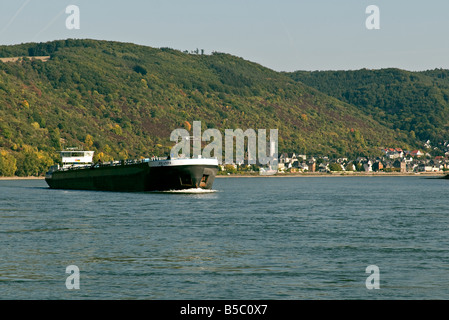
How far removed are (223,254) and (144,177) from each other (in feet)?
236

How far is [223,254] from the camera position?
1609 inches

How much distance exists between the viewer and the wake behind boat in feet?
349

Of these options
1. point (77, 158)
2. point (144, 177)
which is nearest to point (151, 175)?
point (144, 177)

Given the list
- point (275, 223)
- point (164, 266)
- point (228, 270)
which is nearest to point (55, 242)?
point (164, 266)

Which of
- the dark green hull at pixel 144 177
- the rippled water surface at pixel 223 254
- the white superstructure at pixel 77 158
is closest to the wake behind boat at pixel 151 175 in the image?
the dark green hull at pixel 144 177

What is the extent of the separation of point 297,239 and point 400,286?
16.9m

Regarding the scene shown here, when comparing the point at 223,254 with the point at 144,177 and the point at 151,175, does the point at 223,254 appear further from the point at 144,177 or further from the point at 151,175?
the point at 144,177

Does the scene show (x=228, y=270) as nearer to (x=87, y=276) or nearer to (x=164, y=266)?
(x=164, y=266)

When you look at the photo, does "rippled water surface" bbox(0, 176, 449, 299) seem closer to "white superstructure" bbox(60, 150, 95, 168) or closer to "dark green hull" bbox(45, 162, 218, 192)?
"dark green hull" bbox(45, 162, 218, 192)

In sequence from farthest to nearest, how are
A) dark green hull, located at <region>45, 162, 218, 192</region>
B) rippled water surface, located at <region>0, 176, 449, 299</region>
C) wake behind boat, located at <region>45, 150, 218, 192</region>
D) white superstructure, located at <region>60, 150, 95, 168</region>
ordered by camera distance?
white superstructure, located at <region>60, 150, 95, 168</region> < dark green hull, located at <region>45, 162, 218, 192</region> < wake behind boat, located at <region>45, 150, 218, 192</region> < rippled water surface, located at <region>0, 176, 449, 299</region>

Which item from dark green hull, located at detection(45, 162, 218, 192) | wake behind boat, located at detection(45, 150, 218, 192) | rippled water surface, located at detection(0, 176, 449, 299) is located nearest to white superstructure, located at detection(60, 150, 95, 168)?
dark green hull, located at detection(45, 162, 218, 192)

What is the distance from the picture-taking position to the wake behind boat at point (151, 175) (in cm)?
10638

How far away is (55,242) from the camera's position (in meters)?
46.6

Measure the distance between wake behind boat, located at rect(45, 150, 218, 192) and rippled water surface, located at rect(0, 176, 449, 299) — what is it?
114ft
